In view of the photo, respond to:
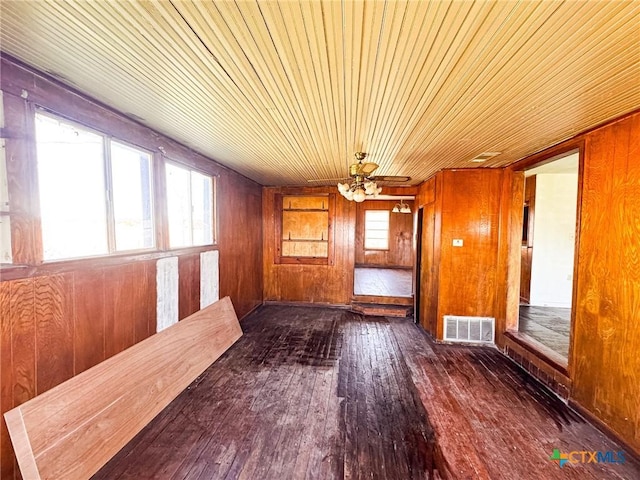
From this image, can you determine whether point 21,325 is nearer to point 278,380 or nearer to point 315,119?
point 278,380

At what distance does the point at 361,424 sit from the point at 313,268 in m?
Result: 3.88

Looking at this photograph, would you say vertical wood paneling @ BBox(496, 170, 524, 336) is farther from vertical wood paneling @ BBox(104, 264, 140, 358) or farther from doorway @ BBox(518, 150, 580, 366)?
vertical wood paneling @ BBox(104, 264, 140, 358)

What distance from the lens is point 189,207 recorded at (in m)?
3.51

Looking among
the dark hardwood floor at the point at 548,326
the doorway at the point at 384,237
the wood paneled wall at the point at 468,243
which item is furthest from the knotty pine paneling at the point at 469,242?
the doorway at the point at 384,237

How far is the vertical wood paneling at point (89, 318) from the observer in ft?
6.48

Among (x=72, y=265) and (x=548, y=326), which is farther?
(x=548, y=326)

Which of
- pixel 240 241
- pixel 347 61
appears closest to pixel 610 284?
pixel 347 61

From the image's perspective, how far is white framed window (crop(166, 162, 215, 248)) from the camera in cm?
314

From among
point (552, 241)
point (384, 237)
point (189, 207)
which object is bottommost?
point (384, 237)

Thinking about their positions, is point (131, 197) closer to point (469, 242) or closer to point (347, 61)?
point (347, 61)

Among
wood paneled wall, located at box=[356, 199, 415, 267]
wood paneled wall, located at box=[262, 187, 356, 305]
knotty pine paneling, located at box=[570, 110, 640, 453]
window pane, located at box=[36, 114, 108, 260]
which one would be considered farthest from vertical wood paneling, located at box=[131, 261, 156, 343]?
wood paneled wall, located at box=[356, 199, 415, 267]

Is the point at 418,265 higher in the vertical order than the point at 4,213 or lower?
lower

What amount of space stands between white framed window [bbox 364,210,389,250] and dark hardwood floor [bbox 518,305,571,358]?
5.67 metres

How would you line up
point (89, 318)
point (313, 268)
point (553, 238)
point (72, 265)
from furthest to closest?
point (313, 268) < point (553, 238) < point (89, 318) < point (72, 265)
